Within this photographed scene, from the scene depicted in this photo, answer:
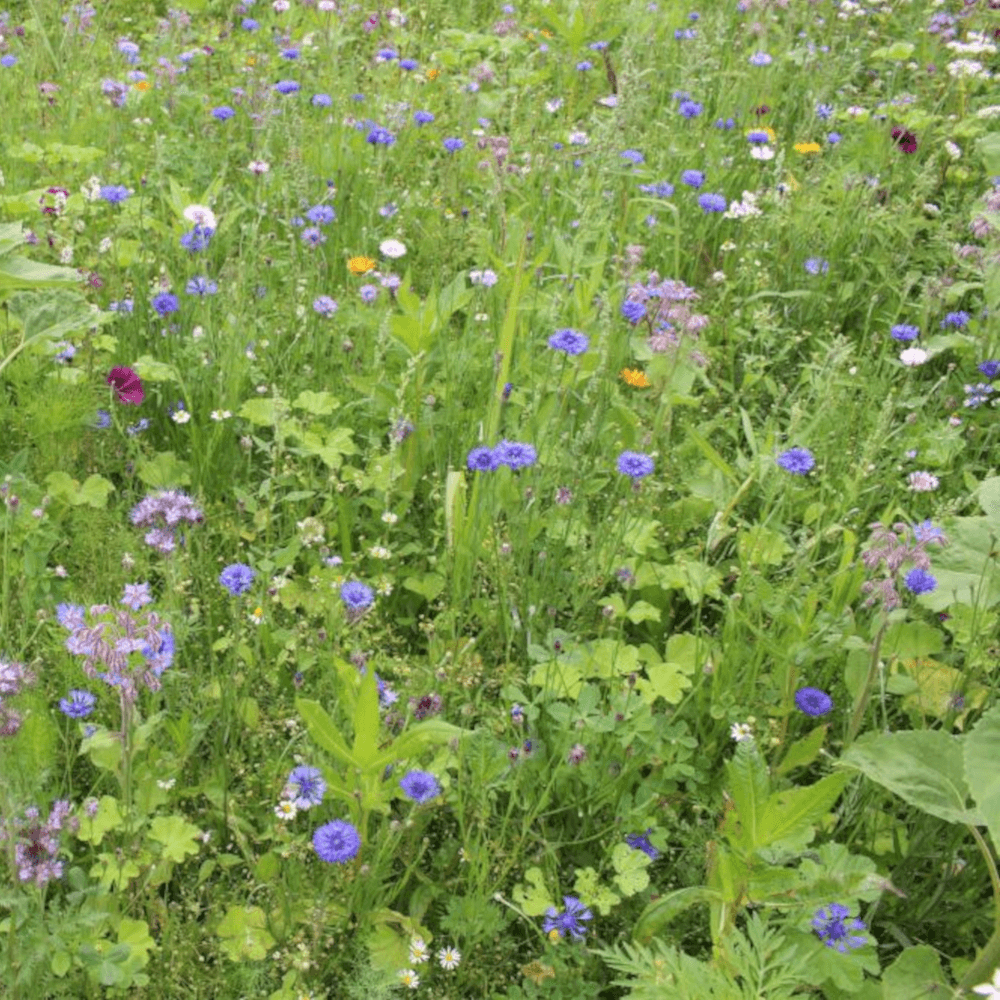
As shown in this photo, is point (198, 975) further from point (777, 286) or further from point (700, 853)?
point (777, 286)

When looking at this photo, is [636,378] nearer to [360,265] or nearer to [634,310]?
[634,310]

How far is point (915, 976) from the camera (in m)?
1.72

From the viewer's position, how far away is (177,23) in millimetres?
4129

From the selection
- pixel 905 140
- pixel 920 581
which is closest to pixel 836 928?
pixel 920 581

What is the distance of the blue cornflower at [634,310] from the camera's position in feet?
9.29

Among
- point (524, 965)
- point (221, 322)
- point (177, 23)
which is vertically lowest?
point (524, 965)

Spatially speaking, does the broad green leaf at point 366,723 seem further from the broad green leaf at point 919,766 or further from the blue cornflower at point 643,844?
the broad green leaf at point 919,766

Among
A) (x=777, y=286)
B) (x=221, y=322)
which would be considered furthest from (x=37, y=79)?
(x=777, y=286)

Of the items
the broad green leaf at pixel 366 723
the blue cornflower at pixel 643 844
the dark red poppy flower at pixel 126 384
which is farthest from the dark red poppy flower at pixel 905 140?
the broad green leaf at pixel 366 723

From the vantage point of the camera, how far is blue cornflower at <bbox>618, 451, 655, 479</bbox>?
2.32 meters

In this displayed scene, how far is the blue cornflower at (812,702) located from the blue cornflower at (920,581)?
267 millimetres

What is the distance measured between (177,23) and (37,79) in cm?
65

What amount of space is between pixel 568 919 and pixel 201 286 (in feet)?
5.93

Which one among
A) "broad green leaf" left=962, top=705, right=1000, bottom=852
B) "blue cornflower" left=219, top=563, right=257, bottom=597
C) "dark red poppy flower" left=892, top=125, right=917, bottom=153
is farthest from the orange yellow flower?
"dark red poppy flower" left=892, top=125, right=917, bottom=153
